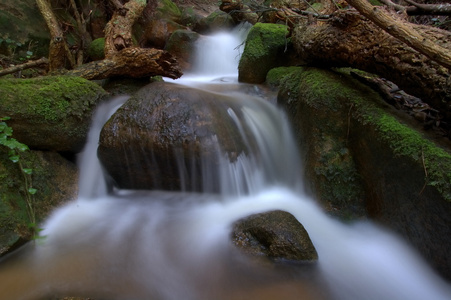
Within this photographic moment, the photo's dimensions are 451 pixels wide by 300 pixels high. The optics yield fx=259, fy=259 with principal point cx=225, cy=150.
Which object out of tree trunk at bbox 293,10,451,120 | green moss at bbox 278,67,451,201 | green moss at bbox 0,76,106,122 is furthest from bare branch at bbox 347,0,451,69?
green moss at bbox 0,76,106,122

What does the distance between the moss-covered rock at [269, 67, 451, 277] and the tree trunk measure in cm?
28

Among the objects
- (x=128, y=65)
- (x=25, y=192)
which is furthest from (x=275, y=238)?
(x=128, y=65)

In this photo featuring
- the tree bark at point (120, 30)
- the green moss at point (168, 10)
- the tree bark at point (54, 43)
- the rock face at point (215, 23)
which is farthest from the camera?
the rock face at point (215, 23)

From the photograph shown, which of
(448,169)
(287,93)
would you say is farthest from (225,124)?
(448,169)

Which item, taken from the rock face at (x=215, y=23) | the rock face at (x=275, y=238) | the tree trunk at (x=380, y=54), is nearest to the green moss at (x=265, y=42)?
the tree trunk at (x=380, y=54)

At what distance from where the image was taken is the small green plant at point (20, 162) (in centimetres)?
264

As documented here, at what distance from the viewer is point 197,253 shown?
8.64 feet

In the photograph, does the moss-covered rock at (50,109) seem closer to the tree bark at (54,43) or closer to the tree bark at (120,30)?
the tree bark at (120,30)

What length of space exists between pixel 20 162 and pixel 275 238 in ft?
9.40

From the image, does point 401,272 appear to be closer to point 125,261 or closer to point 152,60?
point 125,261

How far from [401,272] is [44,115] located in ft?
14.0

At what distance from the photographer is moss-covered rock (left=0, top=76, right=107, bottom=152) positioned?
3010 millimetres

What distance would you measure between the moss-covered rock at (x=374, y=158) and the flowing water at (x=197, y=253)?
28cm

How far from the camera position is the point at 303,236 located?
100 inches
